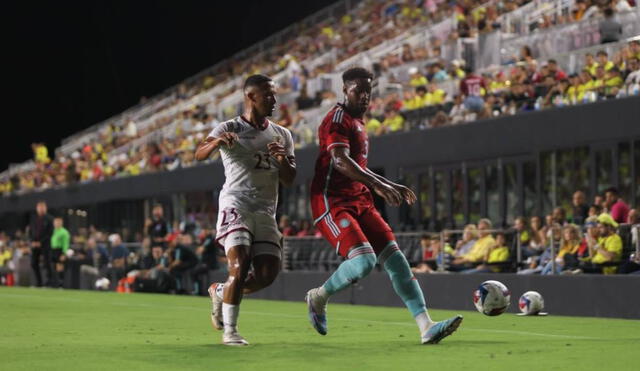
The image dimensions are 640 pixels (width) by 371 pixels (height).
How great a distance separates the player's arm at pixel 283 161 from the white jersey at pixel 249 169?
0.08 metres

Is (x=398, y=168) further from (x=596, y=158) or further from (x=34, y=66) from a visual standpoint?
(x=34, y=66)

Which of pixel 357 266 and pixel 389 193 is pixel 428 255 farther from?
pixel 389 193

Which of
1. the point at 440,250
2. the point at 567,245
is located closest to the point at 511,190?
the point at 440,250

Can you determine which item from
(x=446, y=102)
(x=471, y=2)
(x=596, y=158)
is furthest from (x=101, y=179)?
(x=596, y=158)

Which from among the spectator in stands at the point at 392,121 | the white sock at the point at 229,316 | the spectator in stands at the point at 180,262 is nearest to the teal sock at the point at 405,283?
the white sock at the point at 229,316

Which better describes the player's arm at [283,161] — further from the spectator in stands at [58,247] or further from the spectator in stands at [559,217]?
the spectator in stands at [58,247]

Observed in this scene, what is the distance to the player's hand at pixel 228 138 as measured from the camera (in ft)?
29.8

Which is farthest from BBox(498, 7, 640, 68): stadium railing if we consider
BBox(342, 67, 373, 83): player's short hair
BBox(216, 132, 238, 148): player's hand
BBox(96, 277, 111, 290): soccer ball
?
BBox(216, 132, 238, 148): player's hand

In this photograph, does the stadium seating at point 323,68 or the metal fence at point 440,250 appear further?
the stadium seating at point 323,68

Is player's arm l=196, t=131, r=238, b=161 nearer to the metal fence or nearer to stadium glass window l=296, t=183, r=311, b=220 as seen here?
the metal fence

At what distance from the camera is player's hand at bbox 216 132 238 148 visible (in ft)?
29.8

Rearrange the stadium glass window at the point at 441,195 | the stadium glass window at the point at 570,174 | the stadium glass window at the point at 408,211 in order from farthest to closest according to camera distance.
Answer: the stadium glass window at the point at 408,211 → the stadium glass window at the point at 441,195 → the stadium glass window at the point at 570,174

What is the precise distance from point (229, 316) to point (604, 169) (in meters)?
13.3

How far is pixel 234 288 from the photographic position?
9.38 m
